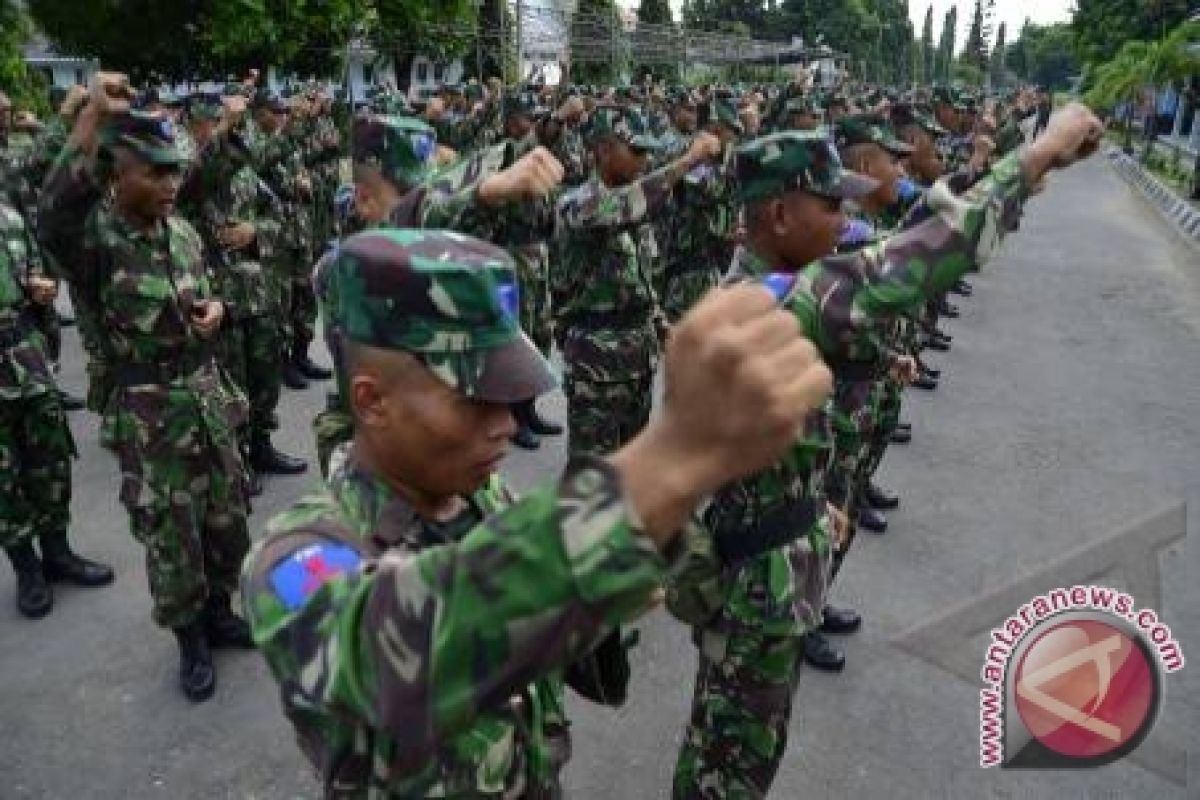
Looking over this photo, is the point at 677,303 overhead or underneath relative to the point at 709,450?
underneath

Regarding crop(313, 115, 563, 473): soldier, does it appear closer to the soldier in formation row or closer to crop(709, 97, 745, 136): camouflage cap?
the soldier in formation row

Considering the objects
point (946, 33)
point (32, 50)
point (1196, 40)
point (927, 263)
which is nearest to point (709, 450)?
point (927, 263)

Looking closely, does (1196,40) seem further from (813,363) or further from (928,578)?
(813,363)

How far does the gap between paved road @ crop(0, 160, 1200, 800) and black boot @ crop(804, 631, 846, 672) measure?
62 mm

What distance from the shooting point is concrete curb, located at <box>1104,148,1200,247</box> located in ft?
51.2

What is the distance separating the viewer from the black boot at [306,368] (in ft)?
25.5

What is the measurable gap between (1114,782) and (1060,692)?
66cm

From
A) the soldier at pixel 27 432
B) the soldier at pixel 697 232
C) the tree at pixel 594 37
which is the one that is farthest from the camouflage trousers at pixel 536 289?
the tree at pixel 594 37

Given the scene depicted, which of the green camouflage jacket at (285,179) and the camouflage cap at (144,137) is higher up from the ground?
the camouflage cap at (144,137)

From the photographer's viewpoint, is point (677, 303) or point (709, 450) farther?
point (677, 303)

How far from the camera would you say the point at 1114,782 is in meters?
3.38

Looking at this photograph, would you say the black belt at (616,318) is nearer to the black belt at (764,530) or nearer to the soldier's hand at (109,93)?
the black belt at (764,530)

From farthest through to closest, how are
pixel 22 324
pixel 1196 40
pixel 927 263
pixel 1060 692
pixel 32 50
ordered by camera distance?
1. pixel 32 50
2. pixel 1196 40
3. pixel 22 324
4. pixel 1060 692
5. pixel 927 263

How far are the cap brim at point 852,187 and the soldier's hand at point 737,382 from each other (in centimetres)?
195
